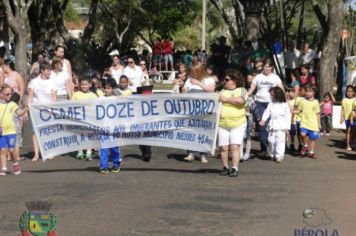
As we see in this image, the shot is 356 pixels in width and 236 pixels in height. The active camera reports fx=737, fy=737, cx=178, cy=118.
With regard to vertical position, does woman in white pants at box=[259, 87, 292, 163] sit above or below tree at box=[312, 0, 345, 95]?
below

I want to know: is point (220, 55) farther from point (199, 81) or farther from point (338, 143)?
point (199, 81)

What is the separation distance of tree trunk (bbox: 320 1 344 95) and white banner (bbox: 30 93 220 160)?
22.2ft

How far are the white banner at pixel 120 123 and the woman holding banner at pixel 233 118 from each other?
13.6 inches

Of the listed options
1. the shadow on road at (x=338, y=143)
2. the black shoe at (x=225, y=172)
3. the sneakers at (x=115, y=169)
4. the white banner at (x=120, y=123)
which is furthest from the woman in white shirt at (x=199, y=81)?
the shadow on road at (x=338, y=143)

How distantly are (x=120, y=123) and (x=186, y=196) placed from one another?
2259mm

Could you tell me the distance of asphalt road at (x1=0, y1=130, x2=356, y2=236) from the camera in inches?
309

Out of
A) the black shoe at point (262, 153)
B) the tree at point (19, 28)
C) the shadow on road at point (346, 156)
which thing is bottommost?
the shadow on road at point (346, 156)

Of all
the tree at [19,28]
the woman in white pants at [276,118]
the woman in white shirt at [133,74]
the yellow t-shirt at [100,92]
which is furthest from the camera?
the tree at [19,28]

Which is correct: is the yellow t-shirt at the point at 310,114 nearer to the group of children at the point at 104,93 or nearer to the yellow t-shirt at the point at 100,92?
the group of children at the point at 104,93

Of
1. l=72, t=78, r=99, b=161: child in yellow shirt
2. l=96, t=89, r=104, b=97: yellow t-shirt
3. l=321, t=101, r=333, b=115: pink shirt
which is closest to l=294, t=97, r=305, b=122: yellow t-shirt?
l=321, t=101, r=333, b=115: pink shirt

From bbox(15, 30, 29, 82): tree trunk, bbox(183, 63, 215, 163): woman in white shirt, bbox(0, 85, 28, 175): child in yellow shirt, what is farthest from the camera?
bbox(15, 30, 29, 82): tree trunk

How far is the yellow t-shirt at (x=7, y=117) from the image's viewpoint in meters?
11.0

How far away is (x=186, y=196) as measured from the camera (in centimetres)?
942

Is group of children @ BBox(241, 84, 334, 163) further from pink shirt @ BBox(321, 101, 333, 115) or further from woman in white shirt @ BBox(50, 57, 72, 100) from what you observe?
woman in white shirt @ BBox(50, 57, 72, 100)
